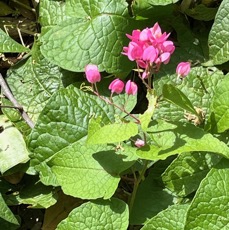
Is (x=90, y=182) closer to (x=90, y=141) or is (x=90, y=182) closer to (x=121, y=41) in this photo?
(x=90, y=141)

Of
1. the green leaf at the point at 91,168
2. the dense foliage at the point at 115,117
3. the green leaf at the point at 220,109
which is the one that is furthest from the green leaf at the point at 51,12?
the green leaf at the point at 220,109

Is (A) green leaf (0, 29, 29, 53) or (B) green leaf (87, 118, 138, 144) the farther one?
(A) green leaf (0, 29, 29, 53)

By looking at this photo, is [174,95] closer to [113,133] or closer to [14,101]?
[113,133]

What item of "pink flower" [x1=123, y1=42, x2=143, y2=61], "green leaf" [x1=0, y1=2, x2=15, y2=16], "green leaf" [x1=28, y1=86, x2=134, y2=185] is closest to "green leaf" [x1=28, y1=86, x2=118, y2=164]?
"green leaf" [x1=28, y1=86, x2=134, y2=185]

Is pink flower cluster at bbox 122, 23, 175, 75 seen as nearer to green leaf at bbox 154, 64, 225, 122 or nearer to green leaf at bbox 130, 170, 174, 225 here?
green leaf at bbox 154, 64, 225, 122

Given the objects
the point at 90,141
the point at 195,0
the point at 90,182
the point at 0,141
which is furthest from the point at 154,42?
the point at 0,141

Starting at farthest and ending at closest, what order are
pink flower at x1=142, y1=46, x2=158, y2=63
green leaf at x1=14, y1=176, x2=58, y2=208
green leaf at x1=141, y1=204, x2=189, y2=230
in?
green leaf at x1=14, y1=176, x2=58, y2=208, green leaf at x1=141, y1=204, x2=189, y2=230, pink flower at x1=142, y1=46, x2=158, y2=63
